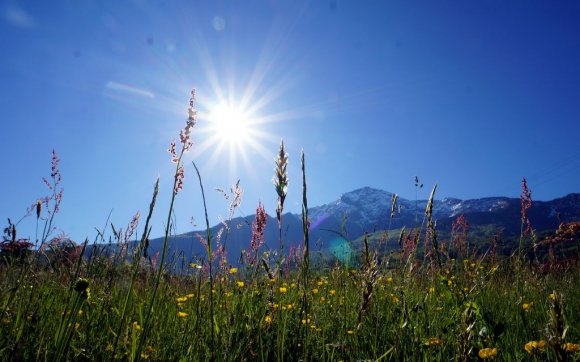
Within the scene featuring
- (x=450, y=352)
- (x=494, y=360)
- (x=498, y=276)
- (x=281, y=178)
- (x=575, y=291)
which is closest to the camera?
(x=281, y=178)

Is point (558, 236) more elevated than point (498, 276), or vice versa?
point (558, 236)

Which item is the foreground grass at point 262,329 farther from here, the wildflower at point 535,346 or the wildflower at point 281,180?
the wildflower at point 281,180

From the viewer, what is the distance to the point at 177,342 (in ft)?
8.57

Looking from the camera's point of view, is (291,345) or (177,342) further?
(291,345)

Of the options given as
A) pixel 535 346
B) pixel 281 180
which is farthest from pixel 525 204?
pixel 281 180

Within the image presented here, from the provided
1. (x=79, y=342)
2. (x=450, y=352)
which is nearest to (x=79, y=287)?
(x=79, y=342)

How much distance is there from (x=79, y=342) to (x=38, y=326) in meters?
0.32

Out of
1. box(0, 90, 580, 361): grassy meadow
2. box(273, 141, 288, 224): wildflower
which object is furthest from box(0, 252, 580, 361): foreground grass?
box(273, 141, 288, 224): wildflower

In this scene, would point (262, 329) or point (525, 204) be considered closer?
point (262, 329)

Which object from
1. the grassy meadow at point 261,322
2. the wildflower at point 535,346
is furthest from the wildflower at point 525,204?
the wildflower at point 535,346

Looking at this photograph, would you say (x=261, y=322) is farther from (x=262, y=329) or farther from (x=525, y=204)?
(x=525, y=204)

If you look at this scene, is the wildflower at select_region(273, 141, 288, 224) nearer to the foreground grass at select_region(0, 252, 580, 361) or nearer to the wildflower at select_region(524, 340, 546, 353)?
the foreground grass at select_region(0, 252, 580, 361)

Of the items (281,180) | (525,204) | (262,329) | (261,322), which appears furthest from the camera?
(525,204)

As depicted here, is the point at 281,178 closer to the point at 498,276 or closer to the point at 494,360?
the point at 494,360
